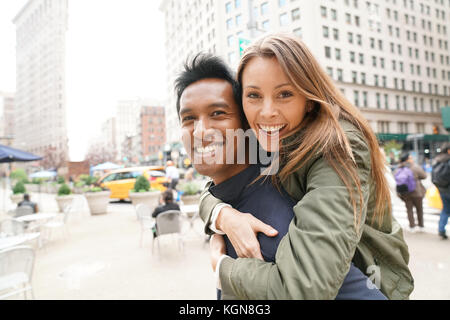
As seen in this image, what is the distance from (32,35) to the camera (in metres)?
2.32

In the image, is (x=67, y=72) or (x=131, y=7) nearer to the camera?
(x=131, y=7)

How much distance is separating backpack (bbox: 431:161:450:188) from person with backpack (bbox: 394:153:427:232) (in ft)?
1.95

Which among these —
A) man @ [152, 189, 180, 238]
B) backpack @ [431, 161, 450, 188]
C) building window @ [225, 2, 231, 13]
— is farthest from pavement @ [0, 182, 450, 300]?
building window @ [225, 2, 231, 13]

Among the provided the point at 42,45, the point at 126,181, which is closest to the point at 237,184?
the point at 42,45

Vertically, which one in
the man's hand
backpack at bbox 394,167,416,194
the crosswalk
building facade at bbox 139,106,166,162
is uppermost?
building facade at bbox 139,106,166,162

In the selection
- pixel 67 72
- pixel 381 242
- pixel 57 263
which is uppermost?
pixel 67 72

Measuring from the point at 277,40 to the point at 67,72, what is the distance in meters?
2.17

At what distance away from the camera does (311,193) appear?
652mm

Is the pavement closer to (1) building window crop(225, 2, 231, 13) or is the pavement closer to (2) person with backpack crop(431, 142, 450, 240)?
(2) person with backpack crop(431, 142, 450, 240)

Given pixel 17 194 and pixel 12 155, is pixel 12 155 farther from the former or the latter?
pixel 17 194

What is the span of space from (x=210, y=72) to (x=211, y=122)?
221 millimetres

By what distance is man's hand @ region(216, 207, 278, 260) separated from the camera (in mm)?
751

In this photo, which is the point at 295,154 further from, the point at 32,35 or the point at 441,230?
the point at 441,230
